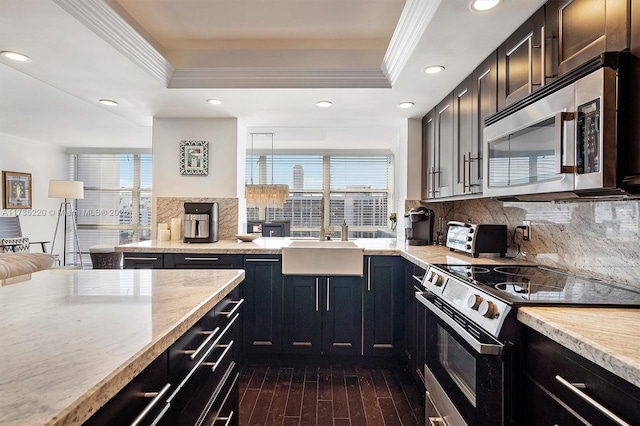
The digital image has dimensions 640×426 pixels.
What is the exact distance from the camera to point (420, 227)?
3299 mm

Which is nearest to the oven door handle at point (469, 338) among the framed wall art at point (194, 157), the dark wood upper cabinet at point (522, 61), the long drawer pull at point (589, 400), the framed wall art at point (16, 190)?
the long drawer pull at point (589, 400)

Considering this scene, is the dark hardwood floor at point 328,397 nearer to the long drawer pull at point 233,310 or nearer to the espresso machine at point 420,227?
the long drawer pull at point 233,310

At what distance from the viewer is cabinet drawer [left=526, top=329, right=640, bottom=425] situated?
2.60ft

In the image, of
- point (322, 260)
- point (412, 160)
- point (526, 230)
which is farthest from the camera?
point (412, 160)

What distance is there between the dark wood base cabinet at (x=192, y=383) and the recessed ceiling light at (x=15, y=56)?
78.8 inches

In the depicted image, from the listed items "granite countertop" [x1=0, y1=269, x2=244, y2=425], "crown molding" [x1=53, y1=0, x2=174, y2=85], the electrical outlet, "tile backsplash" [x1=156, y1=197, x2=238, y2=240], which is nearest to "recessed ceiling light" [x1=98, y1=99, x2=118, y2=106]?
"crown molding" [x1=53, y1=0, x2=174, y2=85]

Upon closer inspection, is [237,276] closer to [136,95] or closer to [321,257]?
[321,257]

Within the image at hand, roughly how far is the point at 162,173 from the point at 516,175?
3.21 meters

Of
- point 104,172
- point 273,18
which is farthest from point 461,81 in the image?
point 104,172

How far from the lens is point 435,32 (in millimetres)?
1888

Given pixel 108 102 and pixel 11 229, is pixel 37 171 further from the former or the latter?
pixel 108 102

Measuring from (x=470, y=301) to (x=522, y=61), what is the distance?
1.18 metres

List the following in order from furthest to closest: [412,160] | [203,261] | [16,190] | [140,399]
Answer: [16,190]
[412,160]
[203,261]
[140,399]

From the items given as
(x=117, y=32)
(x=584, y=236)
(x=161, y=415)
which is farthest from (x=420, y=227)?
(x=161, y=415)
